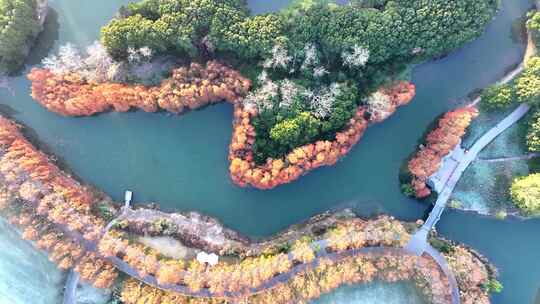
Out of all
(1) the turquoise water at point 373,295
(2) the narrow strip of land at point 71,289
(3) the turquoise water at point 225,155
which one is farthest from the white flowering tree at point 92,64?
(1) the turquoise water at point 373,295

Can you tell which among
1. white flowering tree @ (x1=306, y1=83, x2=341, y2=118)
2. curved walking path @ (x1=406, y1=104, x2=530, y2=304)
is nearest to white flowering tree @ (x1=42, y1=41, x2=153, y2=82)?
white flowering tree @ (x1=306, y1=83, x2=341, y2=118)

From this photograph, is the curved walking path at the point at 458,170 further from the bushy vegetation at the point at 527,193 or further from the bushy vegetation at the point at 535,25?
the bushy vegetation at the point at 535,25

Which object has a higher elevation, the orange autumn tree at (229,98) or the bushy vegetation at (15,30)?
the bushy vegetation at (15,30)

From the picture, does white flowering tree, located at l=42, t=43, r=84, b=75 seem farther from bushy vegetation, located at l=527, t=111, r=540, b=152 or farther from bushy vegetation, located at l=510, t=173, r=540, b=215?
bushy vegetation, located at l=527, t=111, r=540, b=152

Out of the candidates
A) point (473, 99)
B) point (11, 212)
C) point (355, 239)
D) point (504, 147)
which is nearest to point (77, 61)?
point (11, 212)

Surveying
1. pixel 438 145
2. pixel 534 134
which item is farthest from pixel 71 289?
pixel 534 134

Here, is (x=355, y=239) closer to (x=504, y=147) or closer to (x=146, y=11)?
(x=504, y=147)
